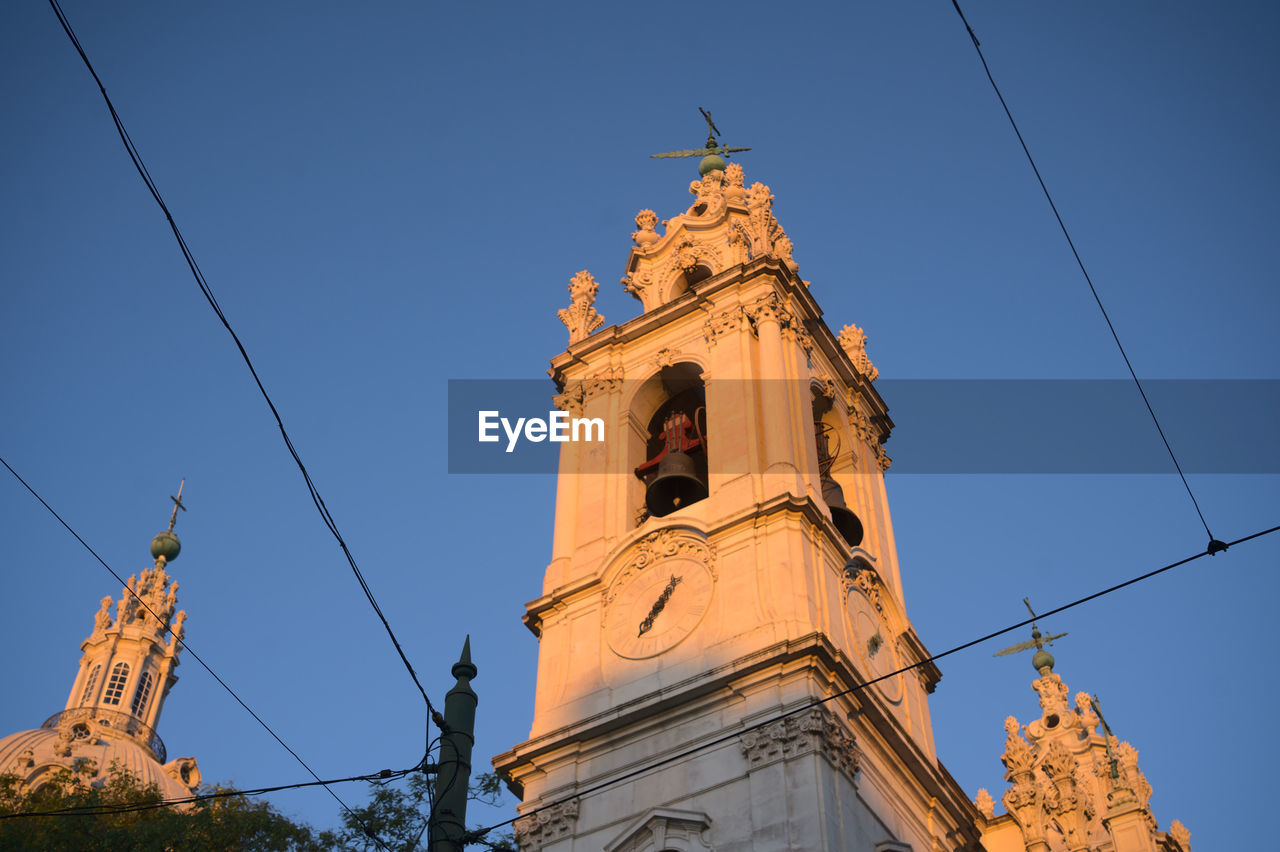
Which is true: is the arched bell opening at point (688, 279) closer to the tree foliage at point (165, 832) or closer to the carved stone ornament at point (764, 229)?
the carved stone ornament at point (764, 229)

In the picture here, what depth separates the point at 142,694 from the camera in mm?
81250

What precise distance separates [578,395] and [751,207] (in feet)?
21.8

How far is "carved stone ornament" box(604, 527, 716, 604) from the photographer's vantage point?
96.7ft

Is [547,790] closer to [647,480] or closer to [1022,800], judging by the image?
[647,480]

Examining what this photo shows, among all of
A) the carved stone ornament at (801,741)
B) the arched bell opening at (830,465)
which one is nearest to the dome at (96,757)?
the arched bell opening at (830,465)

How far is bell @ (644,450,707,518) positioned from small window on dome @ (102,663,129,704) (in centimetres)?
5612

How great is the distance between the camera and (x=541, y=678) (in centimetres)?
2939

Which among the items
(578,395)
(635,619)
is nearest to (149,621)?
(578,395)

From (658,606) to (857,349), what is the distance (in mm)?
11901

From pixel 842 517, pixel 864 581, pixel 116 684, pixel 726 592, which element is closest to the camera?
pixel 726 592

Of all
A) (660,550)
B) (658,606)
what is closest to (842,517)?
(660,550)

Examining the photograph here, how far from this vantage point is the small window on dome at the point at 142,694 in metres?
80.1

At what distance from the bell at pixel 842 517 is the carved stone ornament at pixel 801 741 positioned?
748 centimetres

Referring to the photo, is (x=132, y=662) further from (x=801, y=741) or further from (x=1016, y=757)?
(x=801, y=741)
